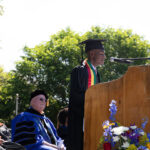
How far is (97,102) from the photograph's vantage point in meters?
3.32

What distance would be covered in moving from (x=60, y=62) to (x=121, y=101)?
23.6 meters

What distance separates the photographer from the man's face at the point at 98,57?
15.1 feet

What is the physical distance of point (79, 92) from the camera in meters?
4.23

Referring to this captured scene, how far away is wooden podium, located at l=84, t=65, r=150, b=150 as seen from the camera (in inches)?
113

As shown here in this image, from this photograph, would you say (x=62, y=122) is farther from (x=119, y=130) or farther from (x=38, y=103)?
(x=119, y=130)

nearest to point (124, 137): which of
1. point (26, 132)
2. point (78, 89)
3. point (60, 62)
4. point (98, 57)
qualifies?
point (78, 89)

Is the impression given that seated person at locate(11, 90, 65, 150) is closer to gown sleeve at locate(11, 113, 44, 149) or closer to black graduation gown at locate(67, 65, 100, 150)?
gown sleeve at locate(11, 113, 44, 149)

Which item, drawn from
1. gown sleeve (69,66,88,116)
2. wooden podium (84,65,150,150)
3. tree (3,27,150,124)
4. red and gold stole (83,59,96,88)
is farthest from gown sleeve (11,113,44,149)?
tree (3,27,150,124)

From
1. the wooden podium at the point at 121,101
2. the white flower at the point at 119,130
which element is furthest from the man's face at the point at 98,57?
the white flower at the point at 119,130

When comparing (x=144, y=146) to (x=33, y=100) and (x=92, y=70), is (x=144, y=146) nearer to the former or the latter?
(x=92, y=70)

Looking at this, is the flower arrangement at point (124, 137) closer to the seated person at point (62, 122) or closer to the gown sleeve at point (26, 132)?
the gown sleeve at point (26, 132)

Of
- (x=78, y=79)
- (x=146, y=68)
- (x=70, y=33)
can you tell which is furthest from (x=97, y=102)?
(x=70, y=33)

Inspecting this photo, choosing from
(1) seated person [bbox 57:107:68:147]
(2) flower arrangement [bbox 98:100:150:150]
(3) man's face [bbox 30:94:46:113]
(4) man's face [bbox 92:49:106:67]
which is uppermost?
(4) man's face [bbox 92:49:106:67]

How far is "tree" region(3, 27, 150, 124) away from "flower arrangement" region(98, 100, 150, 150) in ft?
74.3
